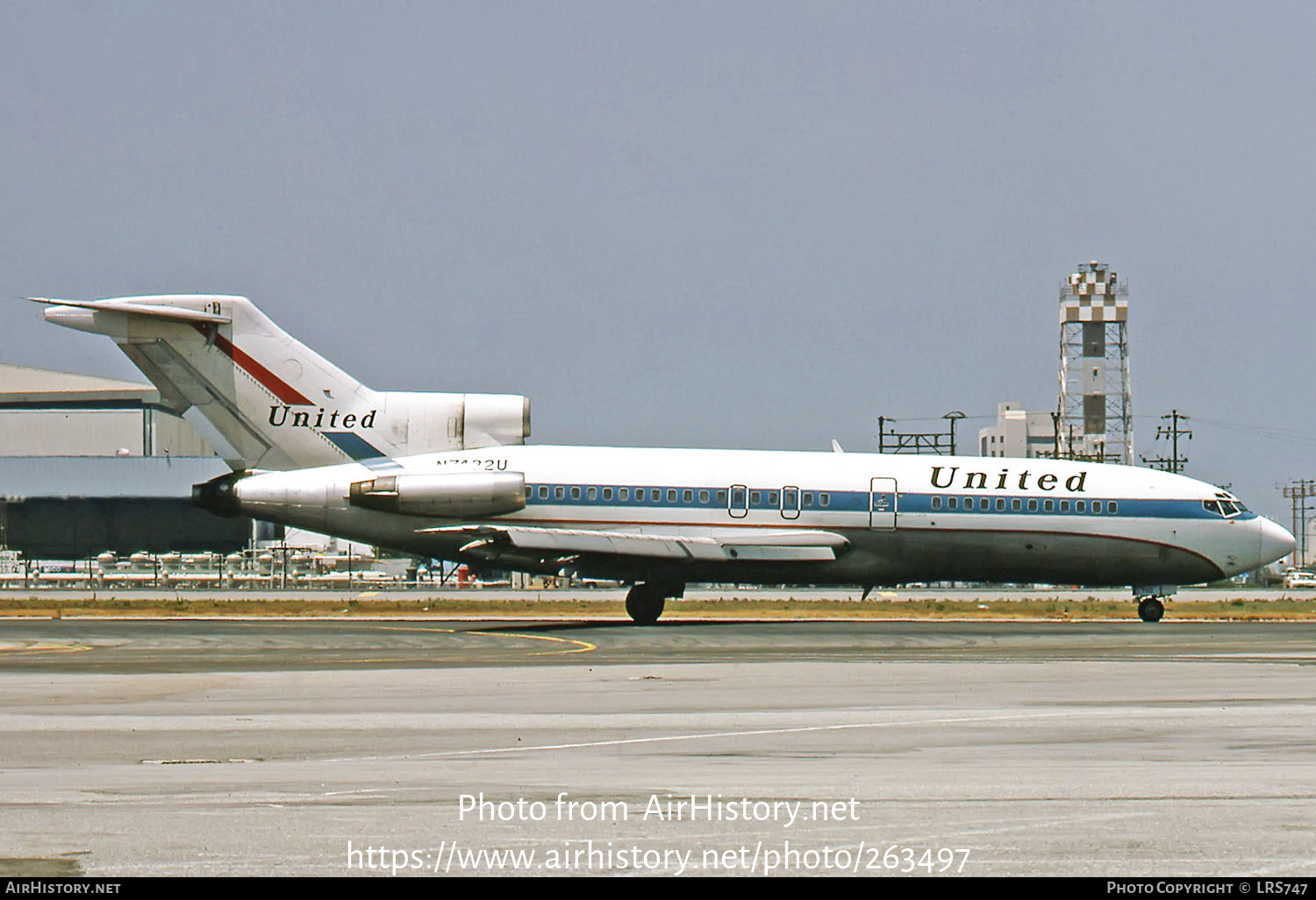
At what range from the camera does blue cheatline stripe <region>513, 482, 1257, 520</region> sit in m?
37.6

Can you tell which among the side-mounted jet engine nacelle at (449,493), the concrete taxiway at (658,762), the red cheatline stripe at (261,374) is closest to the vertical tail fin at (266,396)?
the red cheatline stripe at (261,374)

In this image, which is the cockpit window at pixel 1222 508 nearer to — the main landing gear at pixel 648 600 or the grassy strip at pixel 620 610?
the grassy strip at pixel 620 610

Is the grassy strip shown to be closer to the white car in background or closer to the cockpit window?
the cockpit window

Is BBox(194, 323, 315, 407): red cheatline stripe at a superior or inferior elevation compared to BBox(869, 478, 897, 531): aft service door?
superior

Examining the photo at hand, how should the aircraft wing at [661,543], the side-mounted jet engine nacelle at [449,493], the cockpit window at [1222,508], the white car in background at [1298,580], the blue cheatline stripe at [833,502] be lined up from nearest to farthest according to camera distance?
the aircraft wing at [661,543] → the side-mounted jet engine nacelle at [449,493] → the blue cheatline stripe at [833,502] → the cockpit window at [1222,508] → the white car in background at [1298,580]

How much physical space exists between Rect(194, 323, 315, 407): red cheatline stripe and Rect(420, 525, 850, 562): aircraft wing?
14.9ft

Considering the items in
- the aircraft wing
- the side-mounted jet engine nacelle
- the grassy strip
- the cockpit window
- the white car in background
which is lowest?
the white car in background

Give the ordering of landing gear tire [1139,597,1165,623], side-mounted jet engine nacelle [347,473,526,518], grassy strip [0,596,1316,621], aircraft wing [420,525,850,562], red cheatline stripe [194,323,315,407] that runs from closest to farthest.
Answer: aircraft wing [420,525,850,562] → side-mounted jet engine nacelle [347,473,526,518] → red cheatline stripe [194,323,315,407] → landing gear tire [1139,597,1165,623] → grassy strip [0,596,1316,621]

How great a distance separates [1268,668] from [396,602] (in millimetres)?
33263

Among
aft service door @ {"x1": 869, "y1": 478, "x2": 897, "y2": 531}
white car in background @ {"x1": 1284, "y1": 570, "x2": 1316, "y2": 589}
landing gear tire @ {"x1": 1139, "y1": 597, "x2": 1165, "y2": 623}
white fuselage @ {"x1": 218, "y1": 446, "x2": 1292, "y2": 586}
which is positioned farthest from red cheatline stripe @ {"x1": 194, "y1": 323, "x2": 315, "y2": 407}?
white car in background @ {"x1": 1284, "y1": 570, "x2": 1316, "y2": 589}

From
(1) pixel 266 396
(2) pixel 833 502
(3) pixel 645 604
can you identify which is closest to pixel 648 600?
(3) pixel 645 604

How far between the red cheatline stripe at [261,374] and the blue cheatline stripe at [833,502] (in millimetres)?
6199

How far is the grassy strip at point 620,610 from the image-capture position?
4288 centimetres

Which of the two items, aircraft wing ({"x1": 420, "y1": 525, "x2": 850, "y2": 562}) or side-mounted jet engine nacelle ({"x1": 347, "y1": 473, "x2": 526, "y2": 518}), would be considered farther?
side-mounted jet engine nacelle ({"x1": 347, "y1": 473, "x2": 526, "y2": 518})
